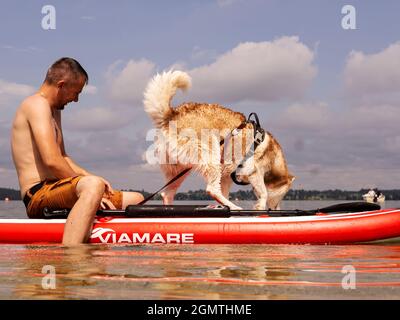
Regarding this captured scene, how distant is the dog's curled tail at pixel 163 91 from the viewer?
8930 mm

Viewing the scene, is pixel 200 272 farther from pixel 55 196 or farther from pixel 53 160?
pixel 55 196

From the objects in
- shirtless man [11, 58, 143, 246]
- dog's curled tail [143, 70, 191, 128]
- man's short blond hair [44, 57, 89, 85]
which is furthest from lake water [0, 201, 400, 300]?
dog's curled tail [143, 70, 191, 128]

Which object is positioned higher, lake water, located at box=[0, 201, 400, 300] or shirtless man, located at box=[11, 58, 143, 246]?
shirtless man, located at box=[11, 58, 143, 246]

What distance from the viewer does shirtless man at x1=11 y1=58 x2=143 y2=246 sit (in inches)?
216

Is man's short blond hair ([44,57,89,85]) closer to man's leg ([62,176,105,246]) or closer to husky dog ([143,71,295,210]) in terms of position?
man's leg ([62,176,105,246])

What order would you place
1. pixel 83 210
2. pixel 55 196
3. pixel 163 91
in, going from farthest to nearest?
pixel 163 91
pixel 55 196
pixel 83 210

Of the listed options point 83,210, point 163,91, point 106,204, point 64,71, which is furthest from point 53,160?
point 163,91

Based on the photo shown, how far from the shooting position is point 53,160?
17.9 feet

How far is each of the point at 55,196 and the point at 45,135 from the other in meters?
0.71

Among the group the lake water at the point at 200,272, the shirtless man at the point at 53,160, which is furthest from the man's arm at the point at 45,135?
the lake water at the point at 200,272

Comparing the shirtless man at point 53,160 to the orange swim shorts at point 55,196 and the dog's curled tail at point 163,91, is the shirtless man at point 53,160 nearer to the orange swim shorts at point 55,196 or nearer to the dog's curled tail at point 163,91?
the orange swim shorts at point 55,196

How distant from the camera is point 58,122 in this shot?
237 inches

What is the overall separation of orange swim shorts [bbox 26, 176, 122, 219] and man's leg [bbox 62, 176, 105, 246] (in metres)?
0.10
